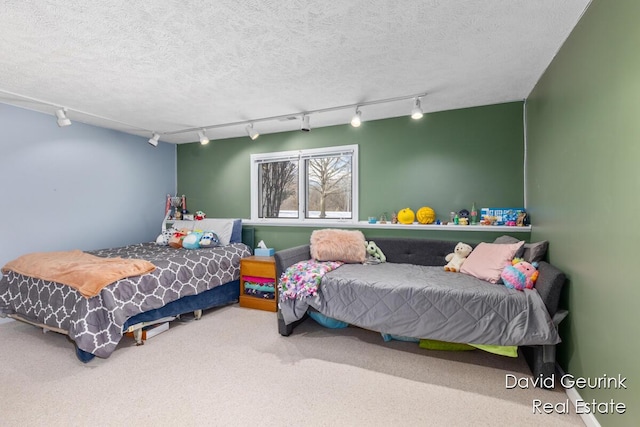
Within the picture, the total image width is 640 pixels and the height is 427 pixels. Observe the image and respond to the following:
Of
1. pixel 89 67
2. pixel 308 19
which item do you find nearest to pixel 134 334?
pixel 89 67

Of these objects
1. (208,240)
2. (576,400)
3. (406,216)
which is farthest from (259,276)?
(576,400)

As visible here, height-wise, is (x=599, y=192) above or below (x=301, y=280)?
above

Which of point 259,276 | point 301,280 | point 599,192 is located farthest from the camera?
point 259,276

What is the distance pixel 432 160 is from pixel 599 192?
1967 millimetres

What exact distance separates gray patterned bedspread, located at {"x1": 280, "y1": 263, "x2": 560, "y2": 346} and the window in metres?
1.37

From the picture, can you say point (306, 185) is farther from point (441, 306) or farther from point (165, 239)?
point (441, 306)

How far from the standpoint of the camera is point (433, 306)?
7.67 feet

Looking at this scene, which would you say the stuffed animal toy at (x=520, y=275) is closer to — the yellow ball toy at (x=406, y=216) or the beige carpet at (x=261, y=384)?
the beige carpet at (x=261, y=384)

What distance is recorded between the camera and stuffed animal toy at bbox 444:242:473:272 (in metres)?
2.96

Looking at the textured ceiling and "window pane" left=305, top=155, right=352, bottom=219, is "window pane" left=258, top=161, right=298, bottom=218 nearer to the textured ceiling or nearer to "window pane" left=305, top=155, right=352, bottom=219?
"window pane" left=305, top=155, right=352, bottom=219

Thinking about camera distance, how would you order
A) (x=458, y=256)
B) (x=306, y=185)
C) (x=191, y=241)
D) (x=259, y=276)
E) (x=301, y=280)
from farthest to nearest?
1. (x=306, y=185)
2. (x=191, y=241)
3. (x=259, y=276)
4. (x=458, y=256)
5. (x=301, y=280)

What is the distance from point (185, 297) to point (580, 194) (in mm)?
3475

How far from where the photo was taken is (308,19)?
1.81m

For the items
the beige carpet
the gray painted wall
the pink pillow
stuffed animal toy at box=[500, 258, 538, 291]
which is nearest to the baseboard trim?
the beige carpet
